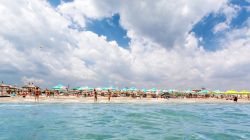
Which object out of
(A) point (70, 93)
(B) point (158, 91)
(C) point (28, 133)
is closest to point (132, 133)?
(C) point (28, 133)

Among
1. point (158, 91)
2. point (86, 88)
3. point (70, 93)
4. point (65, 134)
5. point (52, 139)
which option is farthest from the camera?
point (158, 91)

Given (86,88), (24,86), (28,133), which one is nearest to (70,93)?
(86,88)

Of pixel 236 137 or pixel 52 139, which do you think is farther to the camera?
pixel 236 137

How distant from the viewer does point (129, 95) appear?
194 feet

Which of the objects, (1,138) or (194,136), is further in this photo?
(194,136)

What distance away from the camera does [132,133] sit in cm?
1111

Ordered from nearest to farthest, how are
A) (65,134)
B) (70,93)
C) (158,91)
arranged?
(65,134) → (70,93) → (158,91)

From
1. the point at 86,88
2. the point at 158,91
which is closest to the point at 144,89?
the point at 158,91

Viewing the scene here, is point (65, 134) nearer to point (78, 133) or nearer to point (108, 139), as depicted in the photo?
point (78, 133)

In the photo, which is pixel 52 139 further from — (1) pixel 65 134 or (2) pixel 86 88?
(2) pixel 86 88

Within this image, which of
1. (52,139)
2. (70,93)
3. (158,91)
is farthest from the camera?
(158,91)

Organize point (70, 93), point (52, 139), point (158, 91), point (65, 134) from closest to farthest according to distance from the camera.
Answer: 1. point (52, 139)
2. point (65, 134)
3. point (70, 93)
4. point (158, 91)

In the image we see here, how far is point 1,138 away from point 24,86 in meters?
52.5

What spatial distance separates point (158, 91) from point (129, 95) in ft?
42.0
